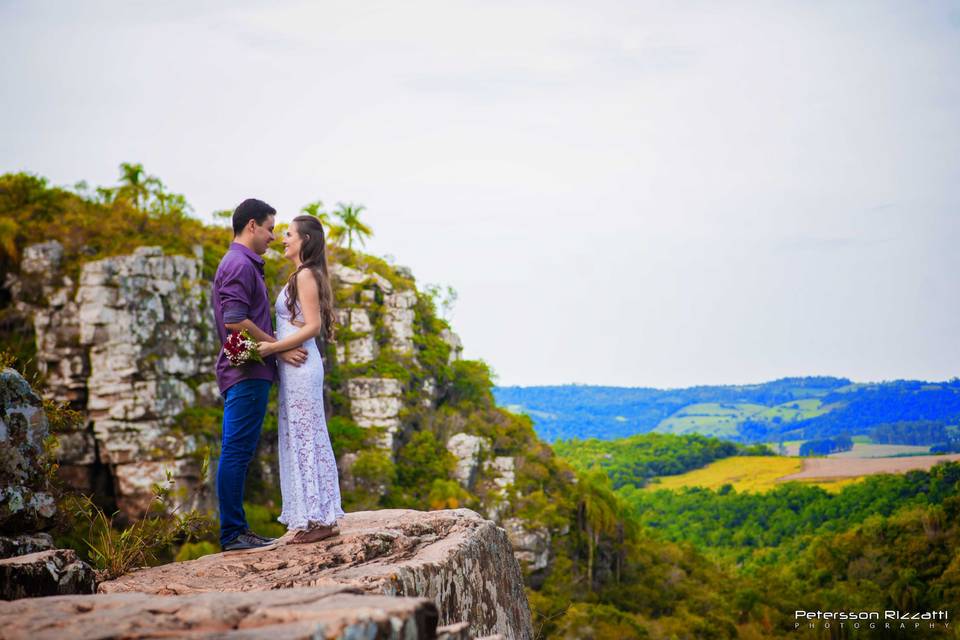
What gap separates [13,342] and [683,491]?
286 ft

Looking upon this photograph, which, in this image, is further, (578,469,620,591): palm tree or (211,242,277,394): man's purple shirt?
(578,469,620,591): palm tree

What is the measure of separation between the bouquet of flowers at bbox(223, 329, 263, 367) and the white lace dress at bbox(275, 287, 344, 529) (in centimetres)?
35

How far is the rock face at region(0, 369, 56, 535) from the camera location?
5.61m

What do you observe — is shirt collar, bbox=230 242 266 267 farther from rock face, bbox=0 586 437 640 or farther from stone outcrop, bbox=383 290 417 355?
stone outcrop, bbox=383 290 417 355

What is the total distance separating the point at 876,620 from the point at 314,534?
54971mm

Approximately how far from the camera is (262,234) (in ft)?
20.5

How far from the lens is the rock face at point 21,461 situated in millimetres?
5613

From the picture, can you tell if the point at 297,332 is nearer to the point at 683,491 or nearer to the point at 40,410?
the point at 40,410

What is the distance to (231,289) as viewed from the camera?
6.03m

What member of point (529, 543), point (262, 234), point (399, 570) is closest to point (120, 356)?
point (529, 543)

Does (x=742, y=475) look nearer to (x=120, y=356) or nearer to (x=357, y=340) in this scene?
(x=357, y=340)

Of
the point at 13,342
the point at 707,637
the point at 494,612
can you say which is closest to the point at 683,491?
the point at 707,637

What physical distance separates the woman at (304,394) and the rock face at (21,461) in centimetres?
172

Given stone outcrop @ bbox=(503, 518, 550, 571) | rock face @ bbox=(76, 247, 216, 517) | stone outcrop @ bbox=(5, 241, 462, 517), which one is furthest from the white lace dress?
stone outcrop @ bbox=(503, 518, 550, 571)
